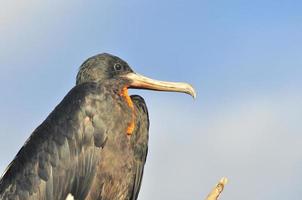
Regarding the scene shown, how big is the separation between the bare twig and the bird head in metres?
2.04

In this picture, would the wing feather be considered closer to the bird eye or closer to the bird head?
the bird head

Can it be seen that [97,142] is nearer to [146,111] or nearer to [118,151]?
→ [118,151]

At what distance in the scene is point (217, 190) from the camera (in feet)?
23.6

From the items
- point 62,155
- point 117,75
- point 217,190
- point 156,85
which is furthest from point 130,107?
point 217,190

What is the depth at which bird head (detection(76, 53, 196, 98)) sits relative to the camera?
9117mm

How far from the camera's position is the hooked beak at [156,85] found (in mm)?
9211

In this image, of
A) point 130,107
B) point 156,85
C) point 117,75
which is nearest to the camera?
point 130,107

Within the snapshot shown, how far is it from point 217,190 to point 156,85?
2.56m

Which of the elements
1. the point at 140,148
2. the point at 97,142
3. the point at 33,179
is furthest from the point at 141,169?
the point at 33,179

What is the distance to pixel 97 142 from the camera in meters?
8.48

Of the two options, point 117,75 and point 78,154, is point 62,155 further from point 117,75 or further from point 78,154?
point 117,75

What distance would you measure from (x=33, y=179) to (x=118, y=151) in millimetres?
1064

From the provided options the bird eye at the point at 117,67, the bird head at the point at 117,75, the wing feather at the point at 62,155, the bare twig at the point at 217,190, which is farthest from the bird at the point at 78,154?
the bare twig at the point at 217,190

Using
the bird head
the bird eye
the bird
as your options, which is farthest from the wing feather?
the bird eye
